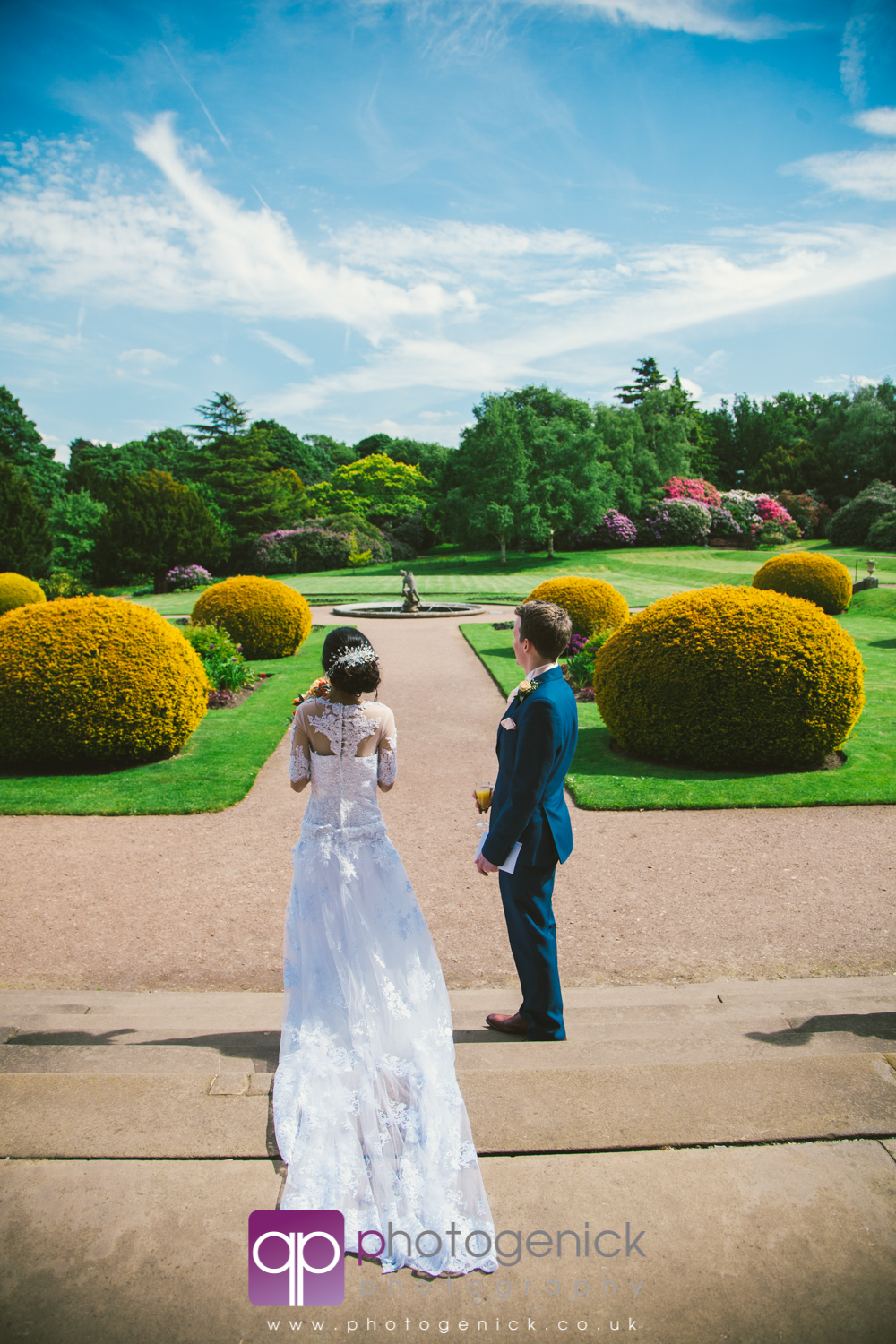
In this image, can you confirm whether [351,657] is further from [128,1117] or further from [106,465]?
[106,465]

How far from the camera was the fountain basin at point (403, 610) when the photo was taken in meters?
22.6

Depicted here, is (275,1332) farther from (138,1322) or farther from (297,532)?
(297,532)

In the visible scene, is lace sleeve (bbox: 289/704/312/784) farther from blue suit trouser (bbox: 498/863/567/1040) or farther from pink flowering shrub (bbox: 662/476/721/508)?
pink flowering shrub (bbox: 662/476/721/508)

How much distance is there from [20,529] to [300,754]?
34.7m

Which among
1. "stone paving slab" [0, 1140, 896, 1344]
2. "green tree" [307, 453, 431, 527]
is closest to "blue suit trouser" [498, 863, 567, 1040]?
"stone paving slab" [0, 1140, 896, 1344]

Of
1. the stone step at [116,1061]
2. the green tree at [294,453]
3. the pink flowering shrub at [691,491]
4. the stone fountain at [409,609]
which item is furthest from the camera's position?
the green tree at [294,453]

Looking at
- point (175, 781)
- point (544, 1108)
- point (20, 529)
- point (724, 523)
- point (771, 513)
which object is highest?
point (20, 529)

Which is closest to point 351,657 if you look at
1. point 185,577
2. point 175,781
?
point 175,781

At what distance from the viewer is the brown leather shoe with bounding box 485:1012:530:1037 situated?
362cm

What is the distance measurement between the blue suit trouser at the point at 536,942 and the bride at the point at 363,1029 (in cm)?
40

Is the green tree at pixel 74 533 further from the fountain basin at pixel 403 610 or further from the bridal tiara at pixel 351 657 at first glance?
the bridal tiara at pixel 351 657

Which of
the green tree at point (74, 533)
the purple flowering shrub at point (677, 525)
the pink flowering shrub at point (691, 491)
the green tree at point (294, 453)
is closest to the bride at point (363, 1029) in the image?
the green tree at point (74, 533)

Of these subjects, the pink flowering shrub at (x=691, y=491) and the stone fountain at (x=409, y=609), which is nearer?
the stone fountain at (x=409, y=609)

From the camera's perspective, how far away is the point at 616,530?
46.3 metres
